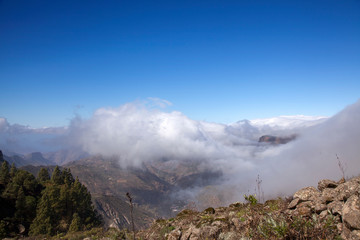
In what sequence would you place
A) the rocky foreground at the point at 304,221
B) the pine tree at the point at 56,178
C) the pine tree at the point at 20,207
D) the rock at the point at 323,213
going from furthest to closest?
the pine tree at the point at 56,178 < the pine tree at the point at 20,207 < the rock at the point at 323,213 < the rocky foreground at the point at 304,221

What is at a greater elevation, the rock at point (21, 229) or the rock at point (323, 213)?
the rock at point (323, 213)

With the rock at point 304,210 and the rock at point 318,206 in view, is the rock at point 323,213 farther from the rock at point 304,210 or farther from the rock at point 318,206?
the rock at point 304,210

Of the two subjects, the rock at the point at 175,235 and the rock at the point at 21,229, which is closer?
the rock at the point at 175,235

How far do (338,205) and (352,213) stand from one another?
4.40 feet

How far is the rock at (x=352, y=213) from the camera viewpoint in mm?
6728

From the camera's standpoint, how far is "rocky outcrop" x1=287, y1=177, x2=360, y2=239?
6.86 m

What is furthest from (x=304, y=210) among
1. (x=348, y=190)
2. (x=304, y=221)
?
(x=304, y=221)

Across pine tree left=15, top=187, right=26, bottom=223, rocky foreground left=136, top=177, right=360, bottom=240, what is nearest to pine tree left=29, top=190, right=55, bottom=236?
pine tree left=15, top=187, right=26, bottom=223

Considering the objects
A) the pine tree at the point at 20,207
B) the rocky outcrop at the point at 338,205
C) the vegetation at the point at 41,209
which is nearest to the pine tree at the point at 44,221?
the vegetation at the point at 41,209

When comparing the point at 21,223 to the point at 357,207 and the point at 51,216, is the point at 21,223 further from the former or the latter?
the point at 357,207

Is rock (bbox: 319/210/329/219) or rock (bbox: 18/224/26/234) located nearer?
rock (bbox: 319/210/329/219)

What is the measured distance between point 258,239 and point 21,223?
59819 mm

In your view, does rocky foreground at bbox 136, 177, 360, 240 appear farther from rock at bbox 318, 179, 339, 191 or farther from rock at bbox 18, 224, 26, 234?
rock at bbox 18, 224, 26, 234

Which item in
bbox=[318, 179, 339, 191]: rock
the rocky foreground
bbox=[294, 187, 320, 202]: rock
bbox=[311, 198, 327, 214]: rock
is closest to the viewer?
the rocky foreground
